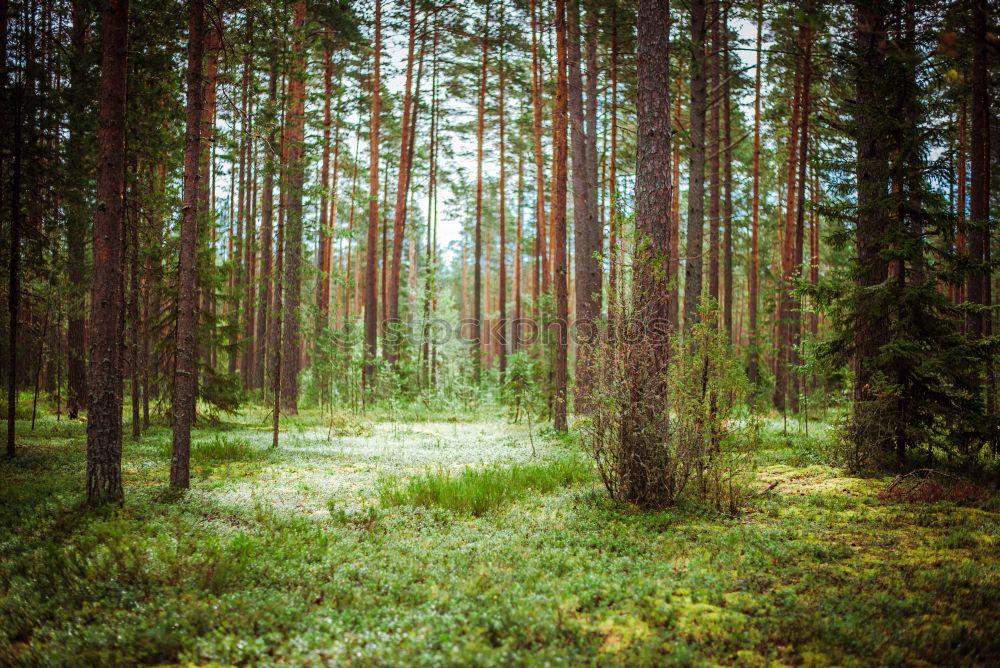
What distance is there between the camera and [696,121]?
13.1 m

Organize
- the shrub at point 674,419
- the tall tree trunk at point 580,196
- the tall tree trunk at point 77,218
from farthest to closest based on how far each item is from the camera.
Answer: the tall tree trunk at point 580,196 < the tall tree trunk at point 77,218 < the shrub at point 674,419

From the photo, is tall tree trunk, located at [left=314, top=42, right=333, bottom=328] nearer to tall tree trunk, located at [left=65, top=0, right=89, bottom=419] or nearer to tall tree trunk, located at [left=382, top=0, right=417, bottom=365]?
tall tree trunk, located at [left=382, top=0, right=417, bottom=365]

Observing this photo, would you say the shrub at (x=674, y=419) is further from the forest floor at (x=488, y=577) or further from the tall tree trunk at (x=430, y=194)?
the tall tree trunk at (x=430, y=194)

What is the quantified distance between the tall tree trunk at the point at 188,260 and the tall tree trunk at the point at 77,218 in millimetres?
2841

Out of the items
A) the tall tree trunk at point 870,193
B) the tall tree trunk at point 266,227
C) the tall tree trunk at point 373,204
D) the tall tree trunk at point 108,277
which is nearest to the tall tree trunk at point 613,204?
the tall tree trunk at point 870,193

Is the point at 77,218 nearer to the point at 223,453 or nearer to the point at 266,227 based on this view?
the point at 266,227

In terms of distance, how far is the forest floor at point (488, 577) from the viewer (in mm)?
3281

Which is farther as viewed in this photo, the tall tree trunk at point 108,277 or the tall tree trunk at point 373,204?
the tall tree trunk at point 373,204

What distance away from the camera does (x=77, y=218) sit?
1094cm

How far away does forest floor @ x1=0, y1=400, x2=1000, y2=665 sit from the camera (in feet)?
10.8

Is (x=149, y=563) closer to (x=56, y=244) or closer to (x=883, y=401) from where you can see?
(x=883, y=401)

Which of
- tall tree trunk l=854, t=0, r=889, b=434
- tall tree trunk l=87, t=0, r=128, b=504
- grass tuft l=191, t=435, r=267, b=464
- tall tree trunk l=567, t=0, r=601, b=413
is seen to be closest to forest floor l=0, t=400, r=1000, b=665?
tall tree trunk l=87, t=0, r=128, b=504

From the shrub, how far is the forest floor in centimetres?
39

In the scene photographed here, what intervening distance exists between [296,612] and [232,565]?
987 mm
